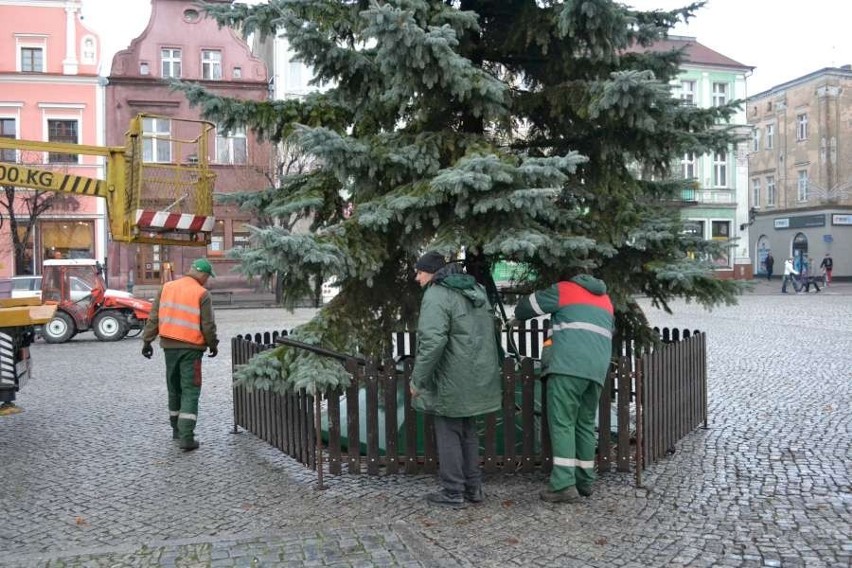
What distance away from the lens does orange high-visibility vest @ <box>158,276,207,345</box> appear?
7.00 meters

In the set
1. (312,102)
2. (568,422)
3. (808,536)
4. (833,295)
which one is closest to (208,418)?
(312,102)

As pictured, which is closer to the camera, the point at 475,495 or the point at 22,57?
the point at 475,495

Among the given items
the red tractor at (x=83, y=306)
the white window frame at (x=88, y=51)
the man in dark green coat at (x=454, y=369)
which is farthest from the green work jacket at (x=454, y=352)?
the white window frame at (x=88, y=51)

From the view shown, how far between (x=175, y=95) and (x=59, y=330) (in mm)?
19323

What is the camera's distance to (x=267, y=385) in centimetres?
561

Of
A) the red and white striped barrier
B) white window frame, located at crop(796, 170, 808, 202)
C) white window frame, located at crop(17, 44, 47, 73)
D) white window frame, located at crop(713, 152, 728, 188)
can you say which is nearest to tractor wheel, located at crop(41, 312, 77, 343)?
the red and white striped barrier

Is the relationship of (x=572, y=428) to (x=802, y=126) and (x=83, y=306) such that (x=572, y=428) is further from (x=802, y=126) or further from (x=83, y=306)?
(x=802, y=126)

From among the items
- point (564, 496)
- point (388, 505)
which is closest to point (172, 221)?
point (388, 505)

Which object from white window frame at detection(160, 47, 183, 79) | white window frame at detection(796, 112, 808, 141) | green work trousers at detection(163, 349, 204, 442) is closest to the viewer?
green work trousers at detection(163, 349, 204, 442)

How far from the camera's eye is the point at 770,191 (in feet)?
167

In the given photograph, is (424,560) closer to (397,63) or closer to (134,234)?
(397,63)

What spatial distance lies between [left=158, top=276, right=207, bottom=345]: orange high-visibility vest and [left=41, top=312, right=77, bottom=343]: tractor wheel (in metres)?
11.9

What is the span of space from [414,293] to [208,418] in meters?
Result: 3.11

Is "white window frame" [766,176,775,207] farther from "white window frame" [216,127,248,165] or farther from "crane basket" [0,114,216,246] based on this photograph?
"crane basket" [0,114,216,246]
